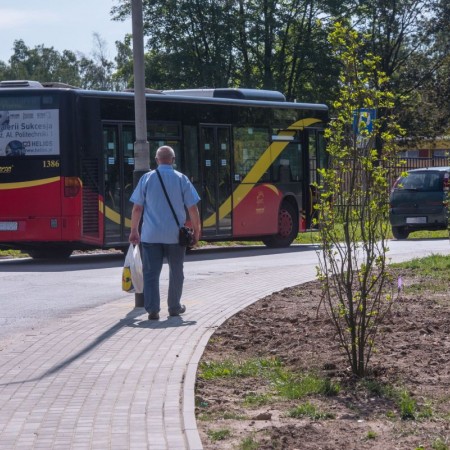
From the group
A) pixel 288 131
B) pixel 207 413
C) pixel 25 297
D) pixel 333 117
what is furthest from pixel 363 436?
pixel 288 131

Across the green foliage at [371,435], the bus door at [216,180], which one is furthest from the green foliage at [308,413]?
the bus door at [216,180]

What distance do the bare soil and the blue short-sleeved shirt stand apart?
3.80ft


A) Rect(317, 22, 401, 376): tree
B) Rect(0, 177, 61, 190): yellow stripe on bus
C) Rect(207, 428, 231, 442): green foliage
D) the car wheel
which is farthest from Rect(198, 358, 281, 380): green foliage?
the car wheel

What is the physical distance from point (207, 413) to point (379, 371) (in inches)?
67.5

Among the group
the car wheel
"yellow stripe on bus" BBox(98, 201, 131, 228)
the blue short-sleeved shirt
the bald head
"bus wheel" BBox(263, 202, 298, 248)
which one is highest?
the bald head

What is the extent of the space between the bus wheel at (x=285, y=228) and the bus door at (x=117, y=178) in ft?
15.9

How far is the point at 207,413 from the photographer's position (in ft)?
23.6

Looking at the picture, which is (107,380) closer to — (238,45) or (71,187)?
(71,187)

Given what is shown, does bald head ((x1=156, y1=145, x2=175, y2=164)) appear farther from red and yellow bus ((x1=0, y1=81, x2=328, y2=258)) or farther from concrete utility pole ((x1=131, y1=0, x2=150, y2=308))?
red and yellow bus ((x1=0, y1=81, x2=328, y2=258))

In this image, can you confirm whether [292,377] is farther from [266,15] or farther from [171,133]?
[266,15]

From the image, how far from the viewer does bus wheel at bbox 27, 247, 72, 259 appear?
22.1 meters

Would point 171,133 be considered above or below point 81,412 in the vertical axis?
above

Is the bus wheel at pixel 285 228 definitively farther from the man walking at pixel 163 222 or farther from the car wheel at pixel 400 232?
the man walking at pixel 163 222

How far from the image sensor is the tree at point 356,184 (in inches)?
319
